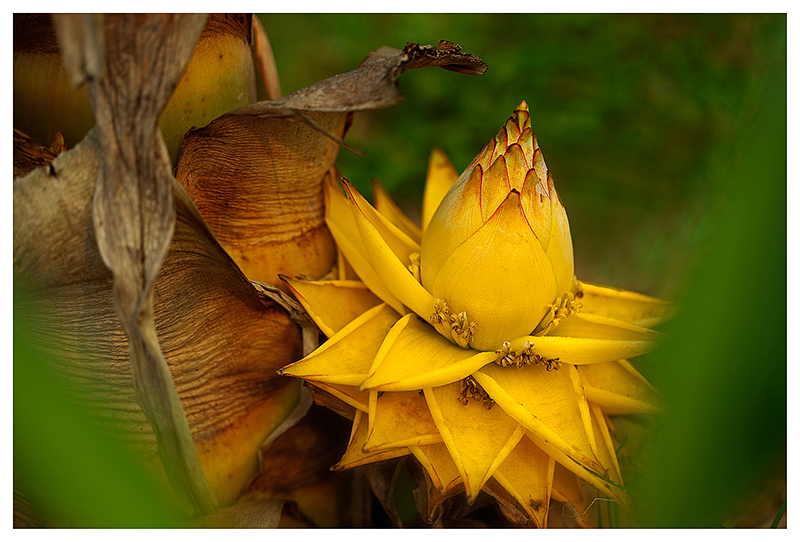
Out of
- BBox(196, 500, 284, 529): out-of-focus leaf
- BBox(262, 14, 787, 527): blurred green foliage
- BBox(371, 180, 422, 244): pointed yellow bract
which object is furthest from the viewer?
BBox(262, 14, 787, 527): blurred green foliage

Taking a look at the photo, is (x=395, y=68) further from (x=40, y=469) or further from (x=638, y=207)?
A: (x=638, y=207)

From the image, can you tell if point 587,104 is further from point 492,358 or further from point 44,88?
→ point 44,88

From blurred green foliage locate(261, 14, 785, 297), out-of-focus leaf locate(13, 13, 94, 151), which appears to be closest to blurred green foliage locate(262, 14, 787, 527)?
blurred green foliage locate(261, 14, 785, 297)

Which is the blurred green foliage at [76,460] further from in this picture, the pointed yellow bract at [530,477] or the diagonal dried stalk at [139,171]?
the pointed yellow bract at [530,477]

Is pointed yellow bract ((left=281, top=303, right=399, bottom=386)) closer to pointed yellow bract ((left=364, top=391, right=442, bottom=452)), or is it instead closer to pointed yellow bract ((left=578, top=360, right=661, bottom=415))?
pointed yellow bract ((left=364, top=391, right=442, bottom=452))

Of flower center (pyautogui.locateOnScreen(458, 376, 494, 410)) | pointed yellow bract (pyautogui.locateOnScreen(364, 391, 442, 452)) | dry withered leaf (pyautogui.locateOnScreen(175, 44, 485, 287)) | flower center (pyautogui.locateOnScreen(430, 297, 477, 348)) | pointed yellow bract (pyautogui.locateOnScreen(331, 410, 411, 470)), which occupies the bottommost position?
pointed yellow bract (pyautogui.locateOnScreen(331, 410, 411, 470))

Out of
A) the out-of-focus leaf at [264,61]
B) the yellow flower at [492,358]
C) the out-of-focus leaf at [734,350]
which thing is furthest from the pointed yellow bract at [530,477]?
the out-of-focus leaf at [264,61]

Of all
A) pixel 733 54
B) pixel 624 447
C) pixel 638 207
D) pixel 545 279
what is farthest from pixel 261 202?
pixel 733 54
